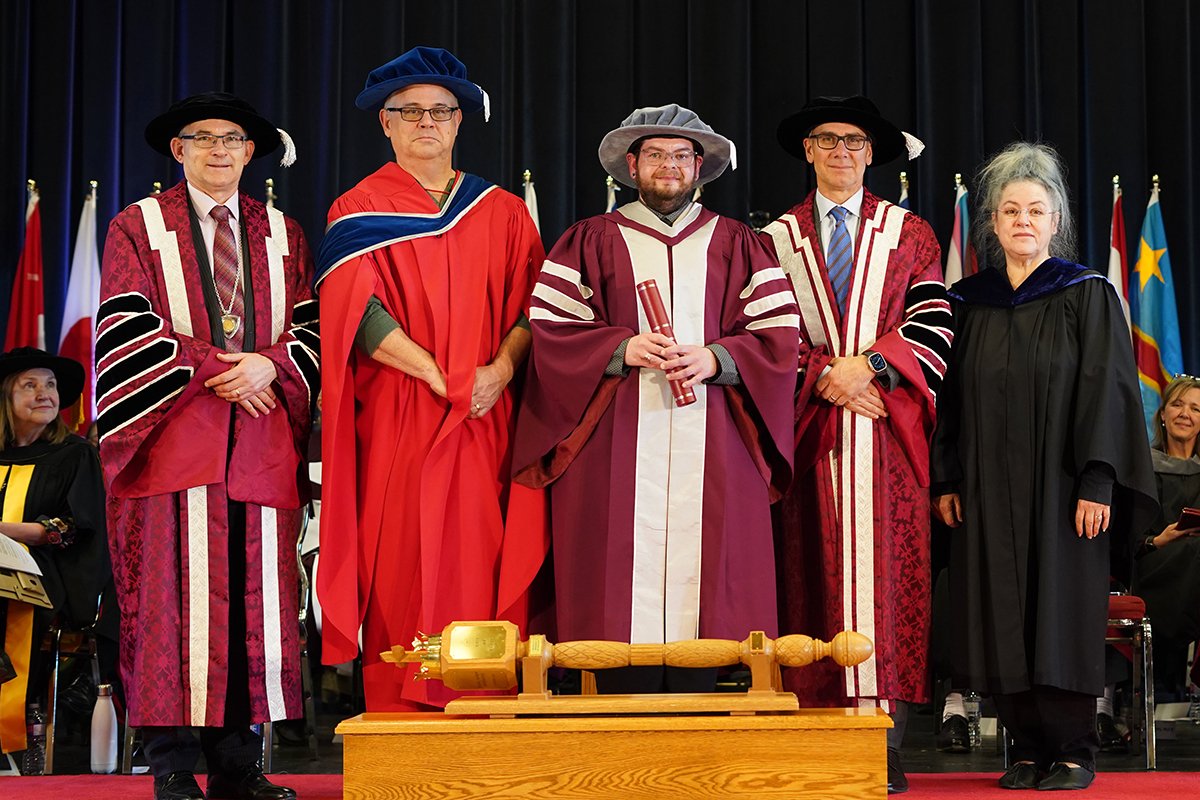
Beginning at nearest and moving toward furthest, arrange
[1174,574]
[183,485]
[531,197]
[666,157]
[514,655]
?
[514,655] < [183,485] < [666,157] < [1174,574] < [531,197]

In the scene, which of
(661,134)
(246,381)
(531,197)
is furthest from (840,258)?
(531,197)

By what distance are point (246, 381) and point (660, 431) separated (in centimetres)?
113

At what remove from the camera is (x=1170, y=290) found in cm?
744

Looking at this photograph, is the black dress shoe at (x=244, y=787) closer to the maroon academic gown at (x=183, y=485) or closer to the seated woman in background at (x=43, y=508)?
the maroon academic gown at (x=183, y=485)

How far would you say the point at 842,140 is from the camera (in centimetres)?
454

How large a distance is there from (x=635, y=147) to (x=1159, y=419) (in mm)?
3675

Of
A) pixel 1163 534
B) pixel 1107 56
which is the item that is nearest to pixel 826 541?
pixel 1163 534

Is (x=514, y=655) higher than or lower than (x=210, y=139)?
lower

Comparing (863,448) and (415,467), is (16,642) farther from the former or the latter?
(863,448)

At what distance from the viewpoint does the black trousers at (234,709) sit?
3.96 meters

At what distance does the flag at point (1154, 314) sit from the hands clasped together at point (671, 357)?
416cm

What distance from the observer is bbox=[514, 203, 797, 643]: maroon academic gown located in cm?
393

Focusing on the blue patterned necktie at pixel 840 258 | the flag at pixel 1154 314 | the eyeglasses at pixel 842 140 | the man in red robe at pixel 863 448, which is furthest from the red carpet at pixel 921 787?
the flag at pixel 1154 314

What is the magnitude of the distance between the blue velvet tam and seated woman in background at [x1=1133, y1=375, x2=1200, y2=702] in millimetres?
3582
